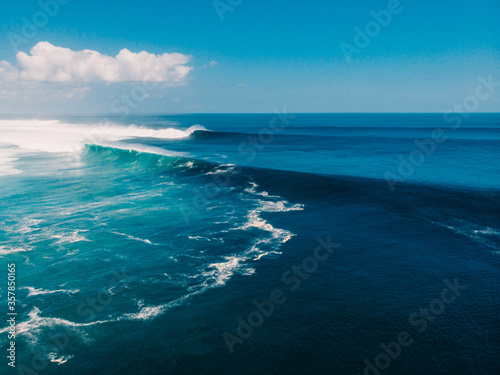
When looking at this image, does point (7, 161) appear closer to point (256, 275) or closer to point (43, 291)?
point (43, 291)

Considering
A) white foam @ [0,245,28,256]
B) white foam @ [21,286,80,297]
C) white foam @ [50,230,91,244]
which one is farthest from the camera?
white foam @ [50,230,91,244]

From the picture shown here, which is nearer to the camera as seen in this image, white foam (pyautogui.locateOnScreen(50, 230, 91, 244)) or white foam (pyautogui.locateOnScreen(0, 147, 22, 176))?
white foam (pyautogui.locateOnScreen(50, 230, 91, 244))

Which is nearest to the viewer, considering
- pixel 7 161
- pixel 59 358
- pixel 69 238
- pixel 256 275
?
pixel 59 358

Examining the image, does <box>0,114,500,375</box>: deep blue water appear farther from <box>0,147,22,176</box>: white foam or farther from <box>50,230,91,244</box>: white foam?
<box>0,147,22,176</box>: white foam

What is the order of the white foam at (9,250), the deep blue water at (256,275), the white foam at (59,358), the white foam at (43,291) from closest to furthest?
the white foam at (59,358), the deep blue water at (256,275), the white foam at (43,291), the white foam at (9,250)

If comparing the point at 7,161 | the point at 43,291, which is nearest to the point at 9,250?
the point at 43,291

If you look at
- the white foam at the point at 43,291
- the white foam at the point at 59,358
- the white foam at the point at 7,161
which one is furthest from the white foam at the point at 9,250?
the white foam at the point at 7,161

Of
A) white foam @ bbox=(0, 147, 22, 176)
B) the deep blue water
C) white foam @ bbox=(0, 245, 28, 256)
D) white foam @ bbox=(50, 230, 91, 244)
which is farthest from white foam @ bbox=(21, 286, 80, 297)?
white foam @ bbox=(0, 147, 22, 176)

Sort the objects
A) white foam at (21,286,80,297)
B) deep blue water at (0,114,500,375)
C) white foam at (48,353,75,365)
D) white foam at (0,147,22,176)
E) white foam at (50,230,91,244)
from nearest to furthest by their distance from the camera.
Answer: white foam at (48,353,75,365)
deep blue water at (0,114,500,375)
white foam at (21,286,80,297)
white foam at (50,230,91,244)
white foam at (0,147,22,176)

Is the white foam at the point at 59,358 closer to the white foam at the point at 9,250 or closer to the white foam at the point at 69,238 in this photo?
the white foam at the point at 69,238
